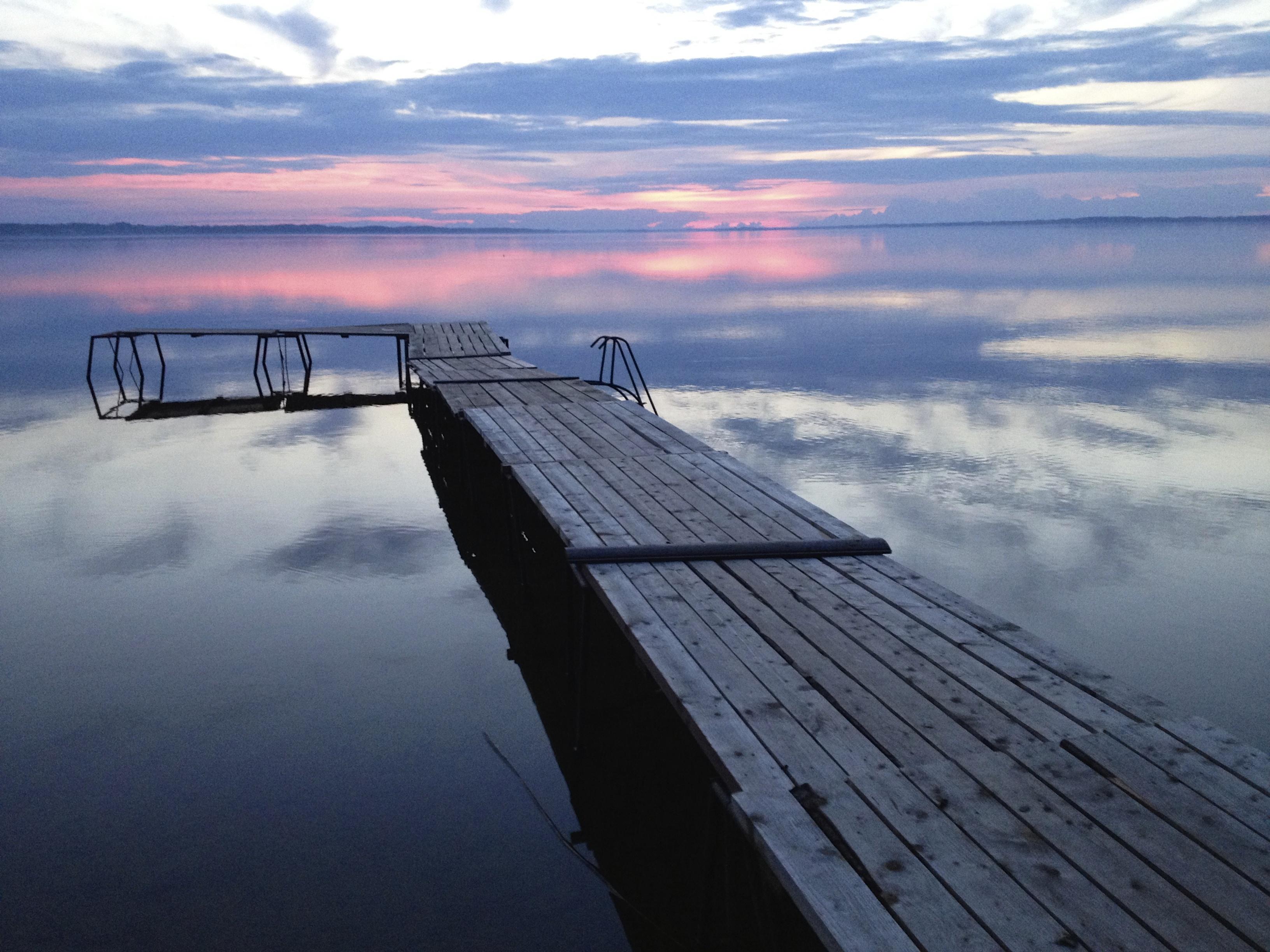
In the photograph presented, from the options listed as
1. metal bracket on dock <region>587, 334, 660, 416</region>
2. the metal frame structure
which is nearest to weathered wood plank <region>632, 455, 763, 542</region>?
metal bracket on dock <region>587, 334, 660, 416</region>

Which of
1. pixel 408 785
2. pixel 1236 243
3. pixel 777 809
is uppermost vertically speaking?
pixel 1236 243

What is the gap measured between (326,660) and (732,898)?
463 centimetres

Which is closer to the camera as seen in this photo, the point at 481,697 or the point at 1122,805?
the point at 1122,805

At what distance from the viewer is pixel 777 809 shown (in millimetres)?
3186

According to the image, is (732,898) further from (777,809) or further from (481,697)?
(481,697)

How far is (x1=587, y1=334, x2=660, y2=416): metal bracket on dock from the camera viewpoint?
51.8ft

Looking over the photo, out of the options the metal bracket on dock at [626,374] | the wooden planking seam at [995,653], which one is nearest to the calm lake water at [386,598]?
the metal bracket on dock at [626,374]

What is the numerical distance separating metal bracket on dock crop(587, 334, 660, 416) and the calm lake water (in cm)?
57

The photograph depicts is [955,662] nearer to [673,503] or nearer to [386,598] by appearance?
[673,503]

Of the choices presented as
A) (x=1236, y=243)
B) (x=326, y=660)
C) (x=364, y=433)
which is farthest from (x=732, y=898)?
(x=1236, y=243)

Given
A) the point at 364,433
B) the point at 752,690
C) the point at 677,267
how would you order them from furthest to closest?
the point at 677,267 → the point at 364,433 → the point at 752,690

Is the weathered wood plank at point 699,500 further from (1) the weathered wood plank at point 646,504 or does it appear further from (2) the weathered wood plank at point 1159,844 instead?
(2) the weathered wood plank at point 1159,844

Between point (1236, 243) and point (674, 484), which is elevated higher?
Answer: point (1236, 243)

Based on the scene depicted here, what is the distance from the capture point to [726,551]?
231 inches
